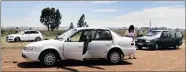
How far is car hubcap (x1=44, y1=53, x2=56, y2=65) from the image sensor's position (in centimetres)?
1342

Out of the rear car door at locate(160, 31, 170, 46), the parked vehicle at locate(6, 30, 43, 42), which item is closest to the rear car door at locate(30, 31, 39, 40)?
the parked vehicle at locate(6, 30, 43, 42)

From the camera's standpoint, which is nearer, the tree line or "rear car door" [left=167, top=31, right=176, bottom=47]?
"rear car door" [left=167, top=31, right=176, bottom=47]

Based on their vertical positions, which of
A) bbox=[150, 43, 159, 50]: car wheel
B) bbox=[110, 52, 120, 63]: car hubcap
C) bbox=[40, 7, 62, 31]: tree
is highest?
bbox=[40, 7, 62, 31]: tree

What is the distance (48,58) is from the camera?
1347 cm

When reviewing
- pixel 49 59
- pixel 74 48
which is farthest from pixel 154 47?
pixel 49 59

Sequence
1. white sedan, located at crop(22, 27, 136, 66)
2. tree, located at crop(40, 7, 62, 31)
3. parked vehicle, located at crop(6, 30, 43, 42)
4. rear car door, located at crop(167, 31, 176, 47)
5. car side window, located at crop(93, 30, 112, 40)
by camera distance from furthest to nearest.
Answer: tree, located at crop(40, 7, 62, 31)
parked vehicle, located at crop(6, 30, 43, 42)
rear car door, located at crop(167, 31, 176, 47)
car side window, located at crop(93, 30, 112, 40)
white sedan, located at crop(22, 27, 136, 66)

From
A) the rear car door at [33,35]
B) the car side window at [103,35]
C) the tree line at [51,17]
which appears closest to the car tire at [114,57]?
the car side window at [103,35]

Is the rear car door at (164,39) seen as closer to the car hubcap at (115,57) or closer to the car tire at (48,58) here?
the car hubcap at (115,57)

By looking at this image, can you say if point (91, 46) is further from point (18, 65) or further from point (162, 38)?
point (162, 38)

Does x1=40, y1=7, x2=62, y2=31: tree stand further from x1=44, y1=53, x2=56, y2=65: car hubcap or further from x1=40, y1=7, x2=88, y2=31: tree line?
x1=44, y1=53, x2=56, y2=65: car hubcap

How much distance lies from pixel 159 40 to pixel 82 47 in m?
12.1

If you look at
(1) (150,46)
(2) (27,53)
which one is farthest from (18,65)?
(1) (150,46)

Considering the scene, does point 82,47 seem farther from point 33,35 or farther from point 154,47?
point 33,35

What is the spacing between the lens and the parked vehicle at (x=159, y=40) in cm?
2459
